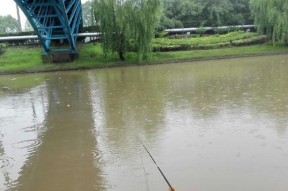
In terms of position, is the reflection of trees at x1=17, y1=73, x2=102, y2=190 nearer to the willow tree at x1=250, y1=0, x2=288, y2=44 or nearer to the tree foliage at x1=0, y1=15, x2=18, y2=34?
the willow tree at x1=250, y1=0, x2=288, y2=44

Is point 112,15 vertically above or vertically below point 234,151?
above

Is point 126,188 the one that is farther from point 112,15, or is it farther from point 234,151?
point 112,15

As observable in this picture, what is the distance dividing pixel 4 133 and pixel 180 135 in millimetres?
5204

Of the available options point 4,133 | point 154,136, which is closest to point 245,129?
point 154,136

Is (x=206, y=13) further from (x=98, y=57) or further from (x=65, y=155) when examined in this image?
(x=65, y=155)

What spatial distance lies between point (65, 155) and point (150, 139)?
80.5 inches

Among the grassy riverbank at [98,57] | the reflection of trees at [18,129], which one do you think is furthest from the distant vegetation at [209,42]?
the reflection of trees at [18,129]

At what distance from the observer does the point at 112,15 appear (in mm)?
30906

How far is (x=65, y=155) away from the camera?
8.48 metres

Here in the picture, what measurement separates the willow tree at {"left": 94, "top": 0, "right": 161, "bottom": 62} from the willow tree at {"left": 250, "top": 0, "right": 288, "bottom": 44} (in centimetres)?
1074

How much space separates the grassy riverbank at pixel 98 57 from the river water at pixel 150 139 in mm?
13595

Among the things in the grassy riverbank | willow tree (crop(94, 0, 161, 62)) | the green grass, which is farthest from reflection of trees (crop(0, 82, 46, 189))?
the green grass

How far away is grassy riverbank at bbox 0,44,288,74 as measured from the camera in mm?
30828

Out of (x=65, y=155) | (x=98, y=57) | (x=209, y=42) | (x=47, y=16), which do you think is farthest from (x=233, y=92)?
(x=209, y=42)
